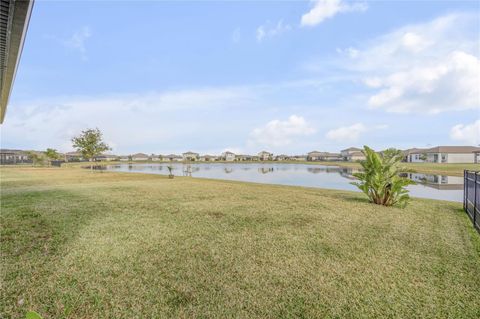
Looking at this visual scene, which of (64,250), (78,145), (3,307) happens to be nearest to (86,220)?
(64,250)

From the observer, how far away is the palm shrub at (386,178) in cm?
906

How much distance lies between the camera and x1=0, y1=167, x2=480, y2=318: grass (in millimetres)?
2916

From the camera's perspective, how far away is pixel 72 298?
3039 millimetres

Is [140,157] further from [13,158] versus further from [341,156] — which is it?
[341,156]

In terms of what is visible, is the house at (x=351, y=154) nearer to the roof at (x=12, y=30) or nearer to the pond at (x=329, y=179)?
the pond at (x=329, y=179)

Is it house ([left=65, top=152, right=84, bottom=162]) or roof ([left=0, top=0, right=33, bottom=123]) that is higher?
roof ([left=0, top=0, right=33, bottom=123])

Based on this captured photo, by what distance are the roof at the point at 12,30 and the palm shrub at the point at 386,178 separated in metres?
9.93

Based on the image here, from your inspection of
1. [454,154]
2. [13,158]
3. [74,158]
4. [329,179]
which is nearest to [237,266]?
[329,179]

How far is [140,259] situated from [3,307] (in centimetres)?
170

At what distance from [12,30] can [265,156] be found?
→ 12833 cm

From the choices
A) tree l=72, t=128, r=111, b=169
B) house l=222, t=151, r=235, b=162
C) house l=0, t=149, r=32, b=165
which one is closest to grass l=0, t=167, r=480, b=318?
A: tree l=72, t=128, r=111, b=169

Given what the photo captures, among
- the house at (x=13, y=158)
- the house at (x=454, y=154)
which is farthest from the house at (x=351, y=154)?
the house at (x=13, y=158)

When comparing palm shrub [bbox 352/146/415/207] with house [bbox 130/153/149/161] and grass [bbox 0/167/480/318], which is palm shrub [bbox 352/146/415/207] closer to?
Answer: grass [bbox 0/167/480/318]

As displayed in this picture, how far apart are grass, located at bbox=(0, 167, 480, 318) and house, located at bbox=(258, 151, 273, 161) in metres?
123
